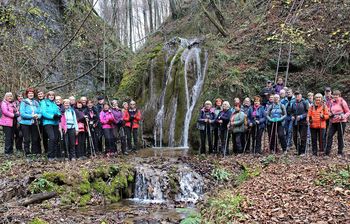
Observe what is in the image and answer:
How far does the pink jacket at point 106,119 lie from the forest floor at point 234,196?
1659 mm

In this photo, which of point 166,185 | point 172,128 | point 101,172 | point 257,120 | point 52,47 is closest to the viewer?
point 101,172

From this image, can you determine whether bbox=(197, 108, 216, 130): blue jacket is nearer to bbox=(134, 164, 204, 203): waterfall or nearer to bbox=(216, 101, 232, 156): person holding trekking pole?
bbox=(216, 101, 232, 156): person holding trekking pole

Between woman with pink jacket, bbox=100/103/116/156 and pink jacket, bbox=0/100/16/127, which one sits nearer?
pink jacket, bbox=0/100/16/127

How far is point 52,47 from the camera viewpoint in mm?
19109

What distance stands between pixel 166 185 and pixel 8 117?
5.41 m

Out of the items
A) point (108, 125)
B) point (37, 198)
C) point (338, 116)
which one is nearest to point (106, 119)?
point (108, 125)

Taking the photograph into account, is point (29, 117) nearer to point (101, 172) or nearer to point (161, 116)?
point (101, 172)

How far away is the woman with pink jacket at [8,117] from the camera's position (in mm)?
11070

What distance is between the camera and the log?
7.83 meters

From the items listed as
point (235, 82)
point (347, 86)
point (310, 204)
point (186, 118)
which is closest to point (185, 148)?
point (186, 118)

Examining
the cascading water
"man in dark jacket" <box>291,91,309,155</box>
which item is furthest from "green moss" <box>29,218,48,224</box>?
the cascading water

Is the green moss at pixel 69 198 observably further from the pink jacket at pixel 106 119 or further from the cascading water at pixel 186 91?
the cascading water at pixel 186 91

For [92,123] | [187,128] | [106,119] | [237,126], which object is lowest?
[187,128]

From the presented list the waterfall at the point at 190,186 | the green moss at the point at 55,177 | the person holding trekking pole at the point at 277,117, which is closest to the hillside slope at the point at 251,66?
the person holding trekking pole at the point at 277,117
